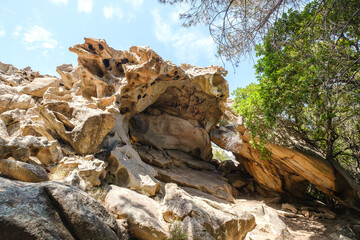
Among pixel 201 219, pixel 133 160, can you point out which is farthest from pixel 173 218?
pixel 133 160

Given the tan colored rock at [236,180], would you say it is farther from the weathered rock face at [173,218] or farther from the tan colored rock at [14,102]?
the tan colored rock at [14,102]

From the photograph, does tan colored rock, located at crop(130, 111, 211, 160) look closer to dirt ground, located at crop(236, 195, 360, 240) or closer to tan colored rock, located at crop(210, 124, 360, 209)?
tan colored rock, located at crop(210, 124, 360, 209)

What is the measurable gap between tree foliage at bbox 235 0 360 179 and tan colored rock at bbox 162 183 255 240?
4.07m

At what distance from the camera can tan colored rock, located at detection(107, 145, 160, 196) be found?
727 cm

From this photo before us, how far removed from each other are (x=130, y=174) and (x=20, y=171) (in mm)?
3969

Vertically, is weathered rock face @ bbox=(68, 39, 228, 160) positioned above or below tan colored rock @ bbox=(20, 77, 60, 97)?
above

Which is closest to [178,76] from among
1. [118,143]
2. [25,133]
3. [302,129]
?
[118,143]

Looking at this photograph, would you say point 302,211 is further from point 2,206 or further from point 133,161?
point 2,206

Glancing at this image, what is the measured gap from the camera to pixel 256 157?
12086 millimetres

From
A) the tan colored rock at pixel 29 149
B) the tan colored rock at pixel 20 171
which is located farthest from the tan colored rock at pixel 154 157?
the tan colored rock at pixel 20 171

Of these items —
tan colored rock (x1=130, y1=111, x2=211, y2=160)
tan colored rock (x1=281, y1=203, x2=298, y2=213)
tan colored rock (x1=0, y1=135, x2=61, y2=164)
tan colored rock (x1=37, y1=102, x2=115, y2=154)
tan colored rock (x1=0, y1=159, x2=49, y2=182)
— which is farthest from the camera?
tan colored rock (x1=130, y1=111, x2=211, y2=160)

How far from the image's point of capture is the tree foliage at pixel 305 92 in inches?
207

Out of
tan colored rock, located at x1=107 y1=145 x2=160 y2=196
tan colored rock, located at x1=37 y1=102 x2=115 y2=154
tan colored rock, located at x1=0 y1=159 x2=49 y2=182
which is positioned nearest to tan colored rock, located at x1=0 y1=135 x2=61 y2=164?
tan colored rock, located at x1=0 y1=159 x2=49 y2=182

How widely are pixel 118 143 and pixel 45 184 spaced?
6.15m
